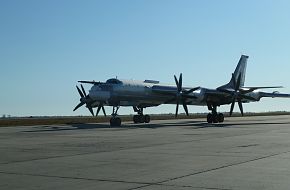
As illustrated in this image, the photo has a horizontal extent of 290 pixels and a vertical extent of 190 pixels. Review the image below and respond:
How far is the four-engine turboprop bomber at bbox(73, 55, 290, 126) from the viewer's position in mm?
42969

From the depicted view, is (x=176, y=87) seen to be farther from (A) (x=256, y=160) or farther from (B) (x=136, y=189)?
(B) (x=136, y=189)

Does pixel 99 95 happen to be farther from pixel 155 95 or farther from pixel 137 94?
pixel 155 95

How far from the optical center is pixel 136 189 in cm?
813

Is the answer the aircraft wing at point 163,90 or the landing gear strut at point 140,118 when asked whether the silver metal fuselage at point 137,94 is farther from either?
the landing gear strut at point 140,118

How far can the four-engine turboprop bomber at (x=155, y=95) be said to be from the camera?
4297 cm

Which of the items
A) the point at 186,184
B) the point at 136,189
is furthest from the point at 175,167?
the point at 136,189

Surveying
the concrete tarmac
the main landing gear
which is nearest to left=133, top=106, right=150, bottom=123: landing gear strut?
the main landing gear

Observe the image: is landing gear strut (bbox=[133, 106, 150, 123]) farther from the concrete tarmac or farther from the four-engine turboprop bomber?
the concrete tarmac

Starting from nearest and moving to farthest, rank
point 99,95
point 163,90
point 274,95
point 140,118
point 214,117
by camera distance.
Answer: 1. point 99,95
2. point 163,90
3. point 214,117
4. point 140,118
5. point 274,95

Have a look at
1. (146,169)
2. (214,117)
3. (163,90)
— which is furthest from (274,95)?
(146,169)

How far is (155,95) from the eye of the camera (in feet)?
Answer: 150

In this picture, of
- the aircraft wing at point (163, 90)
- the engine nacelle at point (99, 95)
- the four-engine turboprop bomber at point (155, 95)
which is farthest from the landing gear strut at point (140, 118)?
the engine nacelle at point (99, 95)

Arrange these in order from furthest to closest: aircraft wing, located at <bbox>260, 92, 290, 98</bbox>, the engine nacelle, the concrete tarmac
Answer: aircraft wing, located at <bbox>260, 92, 290, 98</bbox>, the engine nacelle, the concrete tarmac

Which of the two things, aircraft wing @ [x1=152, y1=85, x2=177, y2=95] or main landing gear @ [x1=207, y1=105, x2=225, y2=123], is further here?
main landing gear @ [x1=207, y1=105, x2=225, y2=123]
